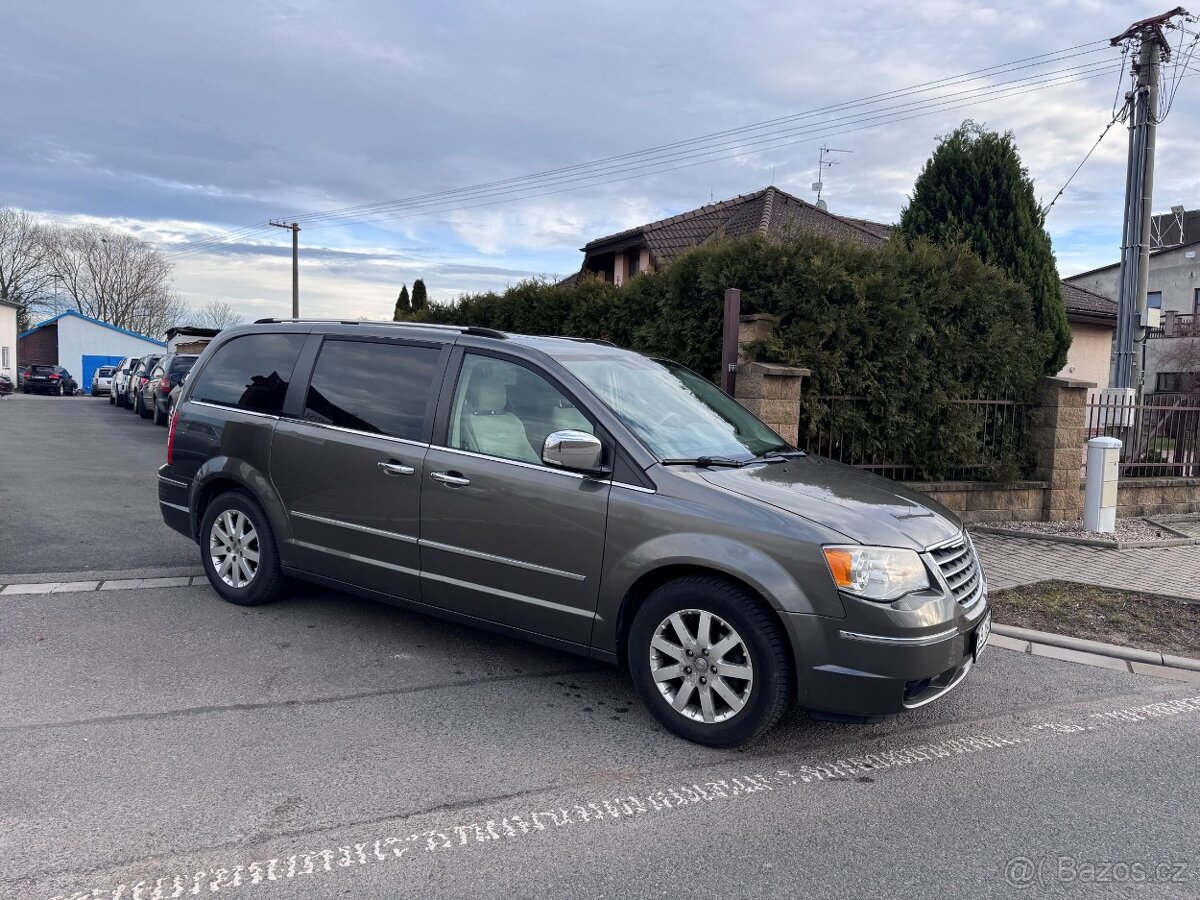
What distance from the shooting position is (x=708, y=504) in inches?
159

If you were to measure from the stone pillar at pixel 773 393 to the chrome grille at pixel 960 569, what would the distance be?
405cm

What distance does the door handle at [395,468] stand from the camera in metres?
4.95

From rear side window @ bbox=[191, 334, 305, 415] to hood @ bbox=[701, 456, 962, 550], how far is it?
302cm

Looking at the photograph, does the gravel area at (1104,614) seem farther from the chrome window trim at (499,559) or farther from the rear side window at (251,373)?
the rear side window at (251,373)

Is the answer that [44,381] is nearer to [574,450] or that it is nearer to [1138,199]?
[1138,199]

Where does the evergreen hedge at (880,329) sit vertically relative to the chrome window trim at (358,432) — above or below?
above

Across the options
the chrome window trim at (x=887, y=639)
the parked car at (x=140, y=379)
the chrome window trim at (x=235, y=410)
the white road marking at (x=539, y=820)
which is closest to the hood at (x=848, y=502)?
the chrome window trim at (x=887, y=639)

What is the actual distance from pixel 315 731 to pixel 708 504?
6.64ft

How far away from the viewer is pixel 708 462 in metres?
4.40

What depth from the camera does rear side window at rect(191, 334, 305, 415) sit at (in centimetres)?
586

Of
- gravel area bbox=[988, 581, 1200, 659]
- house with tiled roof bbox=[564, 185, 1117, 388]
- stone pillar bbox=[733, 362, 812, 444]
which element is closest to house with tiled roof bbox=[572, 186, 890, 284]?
house with tiled roof bbox=[564, 185, 1117, 388]

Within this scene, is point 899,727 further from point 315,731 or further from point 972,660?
point 315,731

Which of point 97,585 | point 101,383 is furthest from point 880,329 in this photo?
point 101,383

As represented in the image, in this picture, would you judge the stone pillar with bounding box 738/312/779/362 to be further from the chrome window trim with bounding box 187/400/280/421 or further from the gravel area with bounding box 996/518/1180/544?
the chrome window trim with bounding box 187/400/280/421
